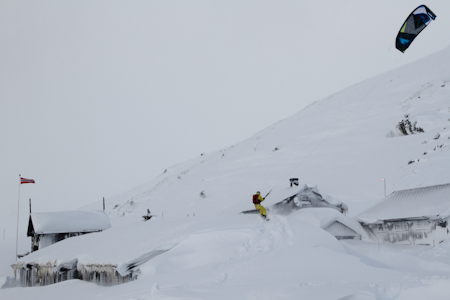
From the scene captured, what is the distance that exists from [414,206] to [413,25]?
12.9 m

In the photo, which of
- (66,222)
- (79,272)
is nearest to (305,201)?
(79,272)

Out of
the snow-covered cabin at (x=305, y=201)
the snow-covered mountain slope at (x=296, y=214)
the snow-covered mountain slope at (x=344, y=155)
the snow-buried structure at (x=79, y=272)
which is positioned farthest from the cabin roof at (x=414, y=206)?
the snow-buried structure at (x=79, y=272)

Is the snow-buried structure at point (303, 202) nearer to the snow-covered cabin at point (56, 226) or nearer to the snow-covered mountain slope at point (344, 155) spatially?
the snow-covered mountain slope at point (344, 155)

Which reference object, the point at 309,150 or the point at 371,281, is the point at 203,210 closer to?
the point at 309,150

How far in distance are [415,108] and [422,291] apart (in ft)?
198

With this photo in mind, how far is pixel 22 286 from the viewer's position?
21938 millimetres

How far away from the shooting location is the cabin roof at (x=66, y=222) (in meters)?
30.7

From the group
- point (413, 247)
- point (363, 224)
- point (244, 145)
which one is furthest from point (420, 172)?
point (244, 145)

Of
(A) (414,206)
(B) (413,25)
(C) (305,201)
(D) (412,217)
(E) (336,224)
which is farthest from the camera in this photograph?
(C) (305,201)

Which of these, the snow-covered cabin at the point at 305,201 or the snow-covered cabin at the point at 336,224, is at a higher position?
the snow-covered cabin at the point at 305,201

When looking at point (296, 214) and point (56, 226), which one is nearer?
point (296, 214)

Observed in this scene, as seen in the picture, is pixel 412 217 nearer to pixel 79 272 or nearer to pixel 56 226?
pixel 79 272

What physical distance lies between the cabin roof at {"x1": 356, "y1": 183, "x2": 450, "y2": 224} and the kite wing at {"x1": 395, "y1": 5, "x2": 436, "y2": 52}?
10905 millimetres

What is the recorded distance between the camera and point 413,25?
18047 mm
